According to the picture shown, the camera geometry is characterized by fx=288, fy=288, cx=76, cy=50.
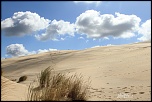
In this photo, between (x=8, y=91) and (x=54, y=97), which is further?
(x=8, y=91)

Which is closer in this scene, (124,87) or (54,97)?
(54,97)

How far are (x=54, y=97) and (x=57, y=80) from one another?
1.38 meters

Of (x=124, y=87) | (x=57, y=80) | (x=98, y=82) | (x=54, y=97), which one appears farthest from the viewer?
(x=98, y=82)

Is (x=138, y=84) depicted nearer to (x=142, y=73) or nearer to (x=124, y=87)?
(x=124, y=87)

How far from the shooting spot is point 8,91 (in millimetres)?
5973

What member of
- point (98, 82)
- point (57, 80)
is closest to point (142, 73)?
point (98, 82)

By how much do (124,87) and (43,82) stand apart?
204cm

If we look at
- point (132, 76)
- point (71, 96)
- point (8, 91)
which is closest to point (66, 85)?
point (71, 96)

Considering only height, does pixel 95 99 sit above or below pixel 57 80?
below

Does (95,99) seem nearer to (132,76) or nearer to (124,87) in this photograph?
(124,87)

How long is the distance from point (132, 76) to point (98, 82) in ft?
3.55

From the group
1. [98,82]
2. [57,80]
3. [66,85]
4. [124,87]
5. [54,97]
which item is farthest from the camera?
[98,82]

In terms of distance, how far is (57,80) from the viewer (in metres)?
6.18

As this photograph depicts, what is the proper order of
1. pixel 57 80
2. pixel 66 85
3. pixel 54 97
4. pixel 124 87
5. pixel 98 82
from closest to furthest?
pixel 54 97, pixel 66 85, pixel 57 80, pixel 124 87, pixel 98 82
